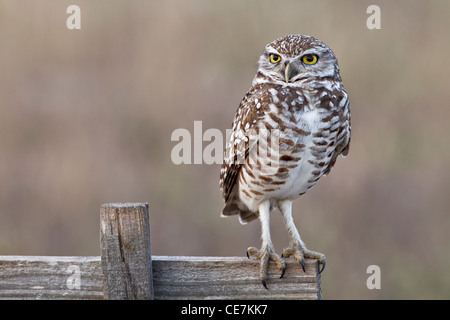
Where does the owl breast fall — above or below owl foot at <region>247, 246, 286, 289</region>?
above

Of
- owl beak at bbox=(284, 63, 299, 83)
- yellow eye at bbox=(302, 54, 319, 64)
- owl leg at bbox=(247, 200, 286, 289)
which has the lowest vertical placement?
owl leg at bbox=(247, 200, 286, 289)

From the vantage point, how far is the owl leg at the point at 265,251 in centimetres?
264

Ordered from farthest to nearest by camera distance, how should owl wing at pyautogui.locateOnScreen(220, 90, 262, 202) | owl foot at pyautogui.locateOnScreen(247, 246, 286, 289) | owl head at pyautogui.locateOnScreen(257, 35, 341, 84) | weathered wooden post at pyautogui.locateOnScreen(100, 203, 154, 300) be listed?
owl wing at pyautogui.locateOnScreen(220, 90, 262, 202), owl head at pyautogui.locateOnScreen(257, 35, 341, 84), owl foot at pyautogui.locateOnScreen(247, 246, 286, 289), weathered wooden post at pyautogui.locateOnScreen(100, 203, 154, 300)

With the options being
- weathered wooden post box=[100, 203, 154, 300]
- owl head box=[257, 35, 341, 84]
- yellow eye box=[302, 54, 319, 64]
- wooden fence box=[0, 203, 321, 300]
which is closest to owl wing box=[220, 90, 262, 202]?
owl head box=[257, 35, 341, 84]

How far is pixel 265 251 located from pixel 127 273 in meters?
0.99

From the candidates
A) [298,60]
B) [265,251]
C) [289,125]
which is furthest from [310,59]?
[265,251]

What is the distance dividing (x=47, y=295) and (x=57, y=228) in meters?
3.17

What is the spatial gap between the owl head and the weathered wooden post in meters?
1.31

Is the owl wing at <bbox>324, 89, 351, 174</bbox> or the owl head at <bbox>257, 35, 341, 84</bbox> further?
the owl wing at <bbox>324, 89, 351, 174</bbox>

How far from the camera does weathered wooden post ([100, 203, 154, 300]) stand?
2377 millimetres

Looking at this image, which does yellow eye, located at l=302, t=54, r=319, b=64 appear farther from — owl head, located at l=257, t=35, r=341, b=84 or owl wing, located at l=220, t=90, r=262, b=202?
owl wing, located at l=220, t=90, r=262, b=202

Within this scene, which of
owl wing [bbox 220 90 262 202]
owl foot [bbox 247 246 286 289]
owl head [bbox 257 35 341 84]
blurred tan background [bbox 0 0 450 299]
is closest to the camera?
owl foot [bbox 247 246 286 289]

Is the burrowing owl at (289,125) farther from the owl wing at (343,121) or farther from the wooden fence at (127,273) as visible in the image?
the wooden fence at (127,273)

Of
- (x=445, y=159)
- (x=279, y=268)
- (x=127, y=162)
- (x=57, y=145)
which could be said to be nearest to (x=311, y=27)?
(x=445, y=159)
